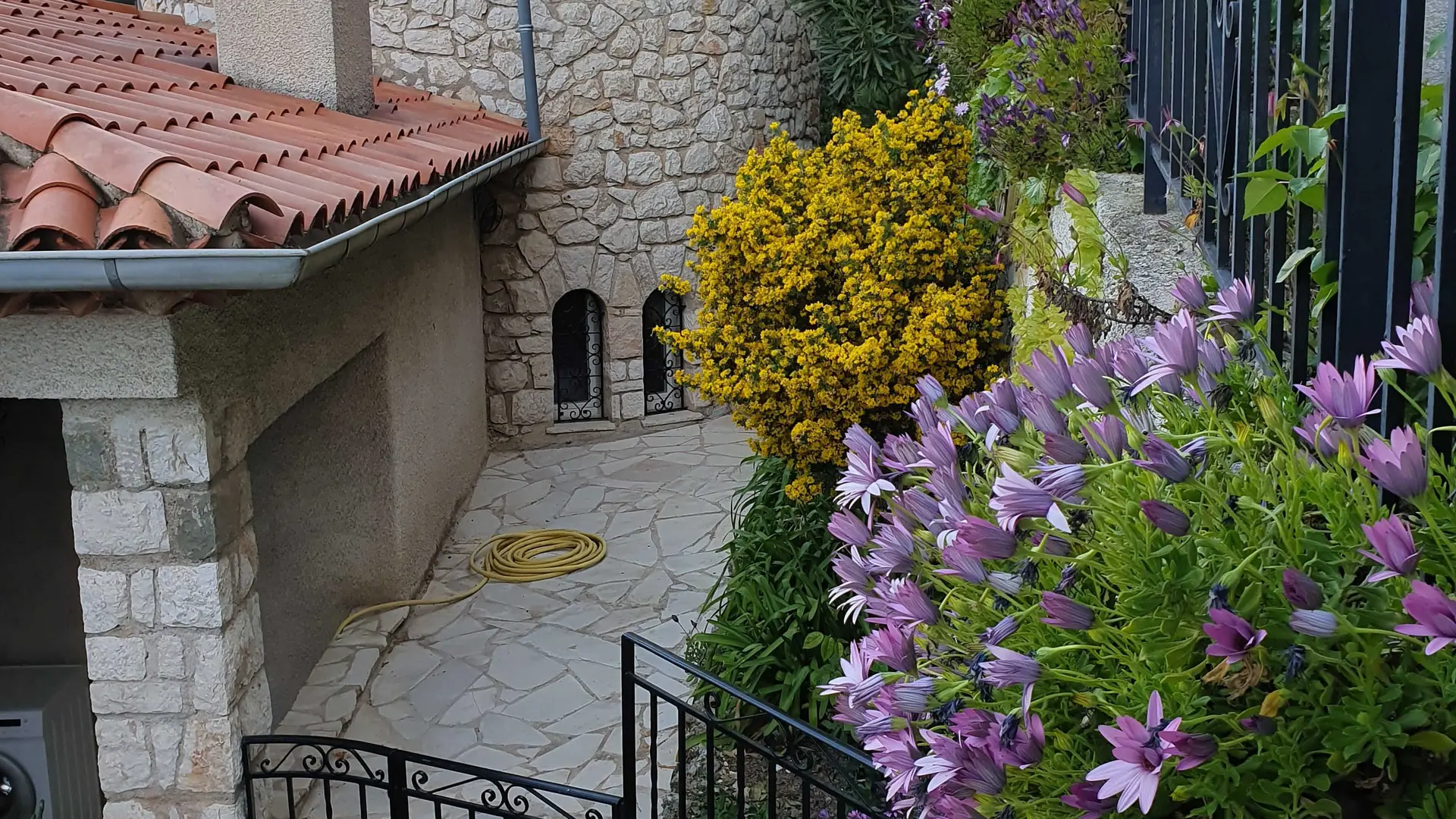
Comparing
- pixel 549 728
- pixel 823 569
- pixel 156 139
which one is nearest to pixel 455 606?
pixel 549 728

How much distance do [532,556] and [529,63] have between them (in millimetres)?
3569

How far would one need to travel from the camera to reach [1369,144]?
3.69 ft

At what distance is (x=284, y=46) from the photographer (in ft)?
17.5

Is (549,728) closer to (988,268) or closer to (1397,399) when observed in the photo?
(988,268)

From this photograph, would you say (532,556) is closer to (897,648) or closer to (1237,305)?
(897,648)

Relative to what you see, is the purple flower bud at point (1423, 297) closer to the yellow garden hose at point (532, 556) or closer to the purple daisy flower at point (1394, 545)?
the purple daisy flower at point (1394, 545)

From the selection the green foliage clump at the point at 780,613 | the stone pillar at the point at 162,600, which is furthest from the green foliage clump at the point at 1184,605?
the green foliage clump at the point at 780,613

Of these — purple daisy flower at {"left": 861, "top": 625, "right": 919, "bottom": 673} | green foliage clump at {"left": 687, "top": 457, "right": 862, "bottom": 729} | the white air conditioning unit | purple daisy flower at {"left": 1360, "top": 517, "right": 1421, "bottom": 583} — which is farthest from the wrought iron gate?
purple daisy flower at {"left": 1360, "top": 517, "right": 1421, "bottom": 583}

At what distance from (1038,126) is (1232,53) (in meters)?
1.37

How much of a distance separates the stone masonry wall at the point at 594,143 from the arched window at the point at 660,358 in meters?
0.18

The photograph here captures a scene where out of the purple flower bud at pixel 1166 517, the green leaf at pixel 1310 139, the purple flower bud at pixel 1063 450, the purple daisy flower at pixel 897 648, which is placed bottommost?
the purple daisy flower at pixel 897 648

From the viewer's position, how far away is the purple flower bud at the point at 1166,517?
3.02 ft

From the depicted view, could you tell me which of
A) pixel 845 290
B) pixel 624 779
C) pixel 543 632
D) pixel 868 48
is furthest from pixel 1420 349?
pixel 868 48

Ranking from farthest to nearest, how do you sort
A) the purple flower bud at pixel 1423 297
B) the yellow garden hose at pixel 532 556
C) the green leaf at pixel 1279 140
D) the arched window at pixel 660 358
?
the arched window at pixel 660 358, the yellow garden hose at pixel 532 556, the green leaf at pixel 1279 140, the purple flower bud at pixel 1423 297
